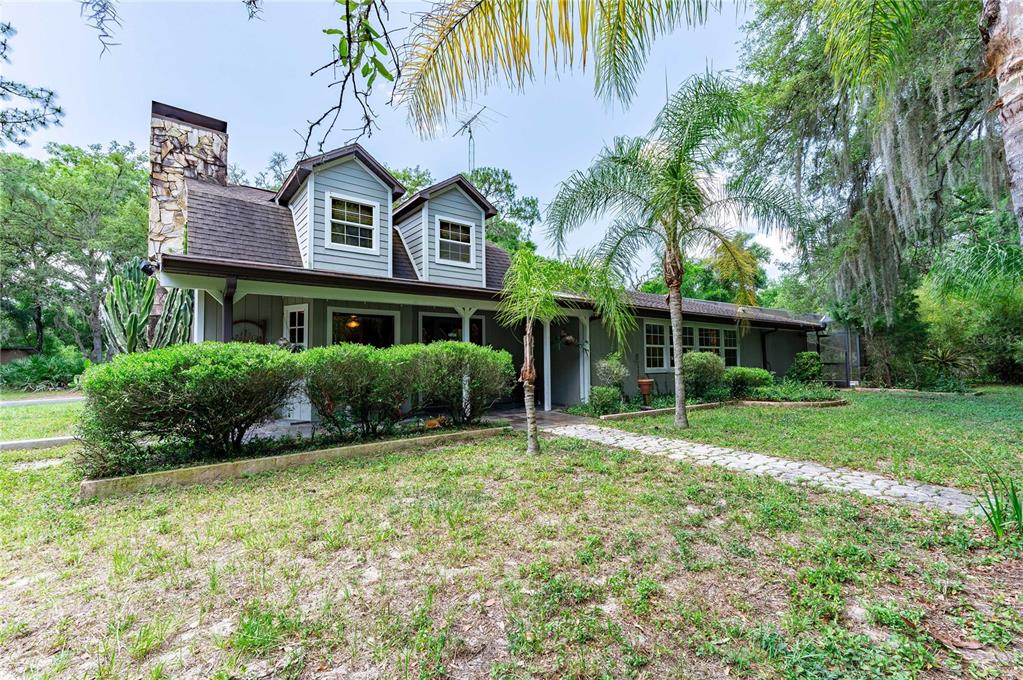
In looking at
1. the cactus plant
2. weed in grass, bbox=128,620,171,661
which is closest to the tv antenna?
weed in grass, bbox=128,620,171,661

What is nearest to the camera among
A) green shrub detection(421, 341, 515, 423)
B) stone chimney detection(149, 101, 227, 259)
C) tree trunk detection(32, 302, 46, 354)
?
green shrub detection(421, 341, 515, 423)

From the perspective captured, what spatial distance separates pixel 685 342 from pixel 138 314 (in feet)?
44.0

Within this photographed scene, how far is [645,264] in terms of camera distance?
24.8 ft

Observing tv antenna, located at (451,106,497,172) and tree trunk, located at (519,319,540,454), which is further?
tree trunk, located at (519,319,540,454)

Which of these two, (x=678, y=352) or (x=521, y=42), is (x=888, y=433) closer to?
(x=678, y=352)

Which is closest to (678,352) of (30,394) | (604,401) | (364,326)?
(604,401)

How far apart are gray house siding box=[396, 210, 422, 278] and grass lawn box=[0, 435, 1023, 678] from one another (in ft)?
21.2

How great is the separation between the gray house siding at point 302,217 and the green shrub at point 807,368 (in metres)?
15.2

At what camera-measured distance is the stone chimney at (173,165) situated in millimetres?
9711

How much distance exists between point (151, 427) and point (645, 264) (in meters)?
7.43

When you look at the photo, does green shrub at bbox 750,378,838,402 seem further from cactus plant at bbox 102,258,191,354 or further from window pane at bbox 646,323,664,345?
cactus plant at bbox 102,258,191,354

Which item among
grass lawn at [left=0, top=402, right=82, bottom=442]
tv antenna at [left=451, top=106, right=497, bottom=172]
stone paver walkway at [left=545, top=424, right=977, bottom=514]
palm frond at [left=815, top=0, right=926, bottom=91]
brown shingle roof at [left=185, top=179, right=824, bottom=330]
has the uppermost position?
brown shingle roof at [left=185, top=179, right=824, bottom=330]

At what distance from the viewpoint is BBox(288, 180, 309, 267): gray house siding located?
817cm

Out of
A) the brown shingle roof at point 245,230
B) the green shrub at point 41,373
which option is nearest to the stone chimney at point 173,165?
the brown shingle roof at point 245,230
